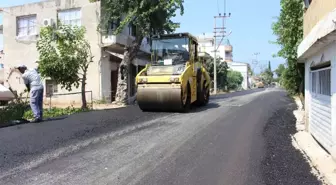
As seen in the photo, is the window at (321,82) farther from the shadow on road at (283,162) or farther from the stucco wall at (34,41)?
the stucco wall at (34,41)

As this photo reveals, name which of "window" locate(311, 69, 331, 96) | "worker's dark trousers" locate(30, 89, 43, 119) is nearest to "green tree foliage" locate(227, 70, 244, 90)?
"worker's dark trousers" locate(30, 89, 43, 119)

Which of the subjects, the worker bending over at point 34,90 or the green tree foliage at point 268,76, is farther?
the green tree foliage at point 268,76

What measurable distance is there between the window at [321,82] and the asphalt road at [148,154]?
1243 mm

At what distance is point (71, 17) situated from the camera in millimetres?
21266

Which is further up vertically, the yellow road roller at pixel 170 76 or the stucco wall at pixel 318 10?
the stucco wall at pixel 318 10

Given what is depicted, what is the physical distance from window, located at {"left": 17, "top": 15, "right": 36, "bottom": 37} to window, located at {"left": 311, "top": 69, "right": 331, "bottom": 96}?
18918 millimetres

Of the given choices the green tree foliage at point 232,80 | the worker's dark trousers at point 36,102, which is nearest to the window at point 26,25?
the worker's dark trousers at point 36,102

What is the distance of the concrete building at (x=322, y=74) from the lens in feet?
18.1

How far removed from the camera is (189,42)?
13.5 metres

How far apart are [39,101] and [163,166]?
5.68 metres

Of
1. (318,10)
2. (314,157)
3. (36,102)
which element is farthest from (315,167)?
(36,102)

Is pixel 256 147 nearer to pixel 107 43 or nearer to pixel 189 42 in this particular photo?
pixel 189 42

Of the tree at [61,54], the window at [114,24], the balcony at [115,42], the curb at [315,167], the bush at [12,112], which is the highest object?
the window at [114,24]

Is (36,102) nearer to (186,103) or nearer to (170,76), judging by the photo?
(170,76)
